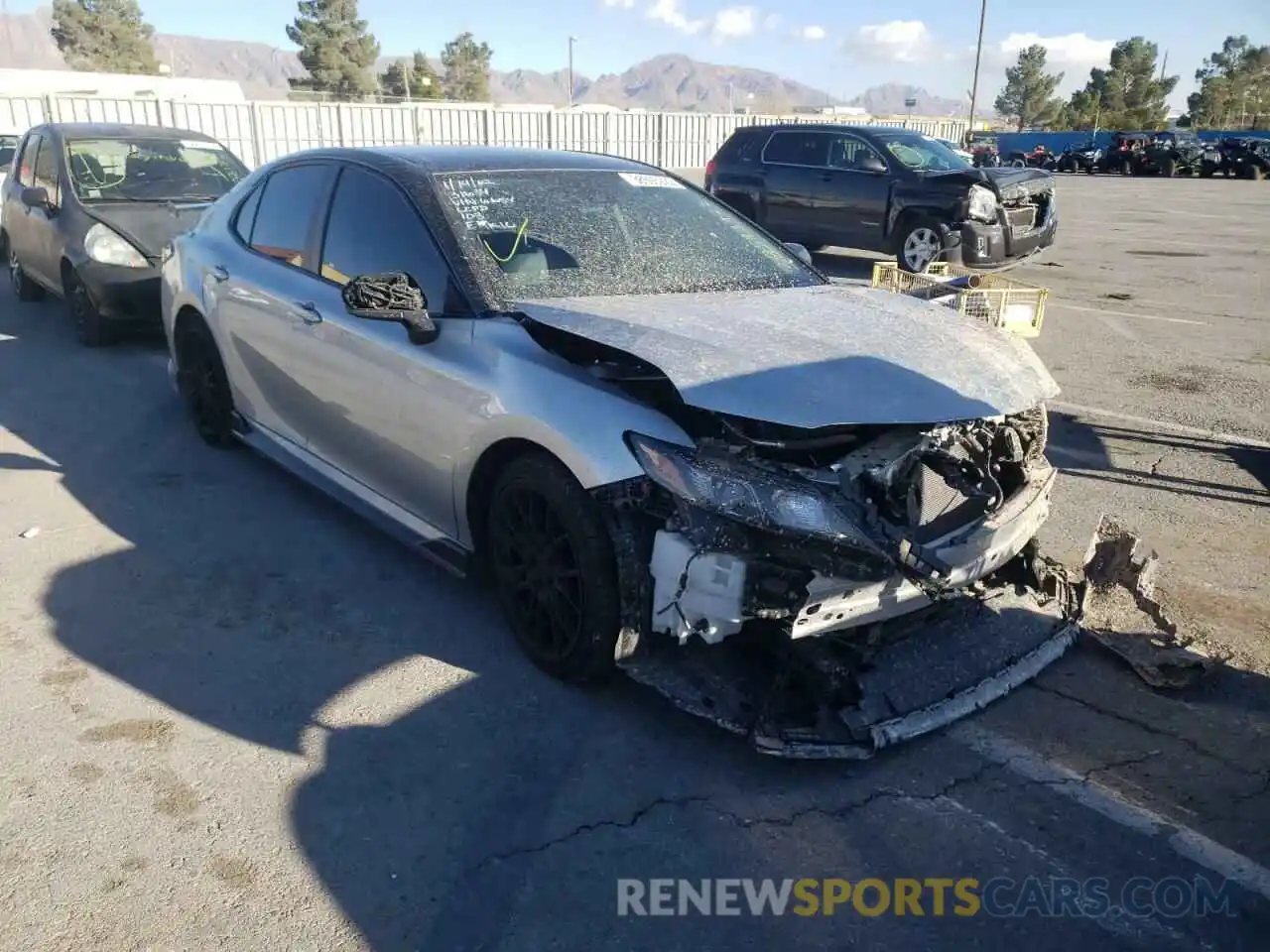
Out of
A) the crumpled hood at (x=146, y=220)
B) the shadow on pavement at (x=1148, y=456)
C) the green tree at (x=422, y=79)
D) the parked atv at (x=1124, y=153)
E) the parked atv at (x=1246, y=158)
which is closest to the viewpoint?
the shadow on pavement at (x=1148, y=456)


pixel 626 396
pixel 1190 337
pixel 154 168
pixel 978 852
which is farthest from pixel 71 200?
pixel 1190 337

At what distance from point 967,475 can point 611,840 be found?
1686mm

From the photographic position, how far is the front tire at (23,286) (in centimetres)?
1004

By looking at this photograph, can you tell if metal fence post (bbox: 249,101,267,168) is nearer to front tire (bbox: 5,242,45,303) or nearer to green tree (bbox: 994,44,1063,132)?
front tire (bbox: 5,242,45,303)

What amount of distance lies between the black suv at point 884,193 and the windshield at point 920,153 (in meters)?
0.02

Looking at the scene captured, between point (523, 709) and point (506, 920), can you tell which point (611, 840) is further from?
point (523, 709)

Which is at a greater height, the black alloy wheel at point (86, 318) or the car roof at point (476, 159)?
the car roof at point (476, 159)

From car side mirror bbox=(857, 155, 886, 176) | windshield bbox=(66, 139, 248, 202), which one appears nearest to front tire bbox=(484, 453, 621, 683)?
windshield bbox=(66, 139, 248, 202)

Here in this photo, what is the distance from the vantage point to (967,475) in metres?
3.34

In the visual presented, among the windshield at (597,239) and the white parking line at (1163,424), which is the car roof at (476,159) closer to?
the windshield at (597,239)

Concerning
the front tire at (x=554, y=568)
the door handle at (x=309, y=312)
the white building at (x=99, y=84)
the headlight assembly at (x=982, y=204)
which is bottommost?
the front tire at (x=554, y=568)

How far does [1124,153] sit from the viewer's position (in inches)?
1529

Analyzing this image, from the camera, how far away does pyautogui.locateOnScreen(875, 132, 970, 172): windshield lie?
12328 mm

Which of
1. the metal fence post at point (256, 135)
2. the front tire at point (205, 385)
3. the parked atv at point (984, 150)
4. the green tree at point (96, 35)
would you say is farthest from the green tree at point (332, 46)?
the front tire at point (205, 385)
